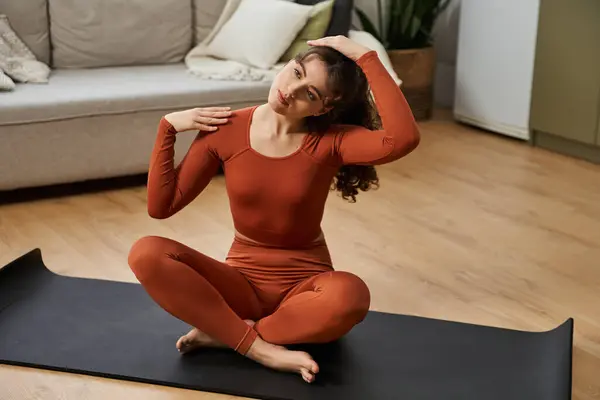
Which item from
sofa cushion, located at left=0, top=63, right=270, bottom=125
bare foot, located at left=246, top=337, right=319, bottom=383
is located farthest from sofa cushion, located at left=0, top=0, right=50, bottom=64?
bare foot, located at left=246, top=337, right=319, bottom=383

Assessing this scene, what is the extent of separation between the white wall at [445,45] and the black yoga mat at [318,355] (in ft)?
8.94

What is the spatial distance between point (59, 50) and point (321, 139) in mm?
2018

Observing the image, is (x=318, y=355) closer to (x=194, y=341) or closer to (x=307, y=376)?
(x=307, y=376)

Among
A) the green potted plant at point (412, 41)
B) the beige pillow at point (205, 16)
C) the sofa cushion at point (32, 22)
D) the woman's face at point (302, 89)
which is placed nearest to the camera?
the woman's face at point (302, 89)

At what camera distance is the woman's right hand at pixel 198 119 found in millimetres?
1692

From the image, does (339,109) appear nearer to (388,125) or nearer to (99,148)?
(388,125)

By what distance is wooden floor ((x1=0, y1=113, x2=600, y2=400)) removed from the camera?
2.00 m

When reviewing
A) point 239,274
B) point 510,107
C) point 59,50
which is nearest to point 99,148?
point 59,50

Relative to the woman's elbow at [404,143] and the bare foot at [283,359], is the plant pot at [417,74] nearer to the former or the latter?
the woman's elbow at [404,143]

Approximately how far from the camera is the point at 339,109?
5.62 ft

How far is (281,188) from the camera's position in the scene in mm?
1711

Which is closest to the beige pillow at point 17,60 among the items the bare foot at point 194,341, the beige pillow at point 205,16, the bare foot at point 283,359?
the beige pillow at point 205,16

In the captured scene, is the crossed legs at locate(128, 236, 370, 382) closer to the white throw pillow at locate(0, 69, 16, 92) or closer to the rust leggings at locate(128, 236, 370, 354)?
the rust leggings at locate(128, 236, 370, 354)

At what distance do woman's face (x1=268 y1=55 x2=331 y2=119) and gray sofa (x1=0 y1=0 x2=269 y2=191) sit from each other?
55.5 inches
